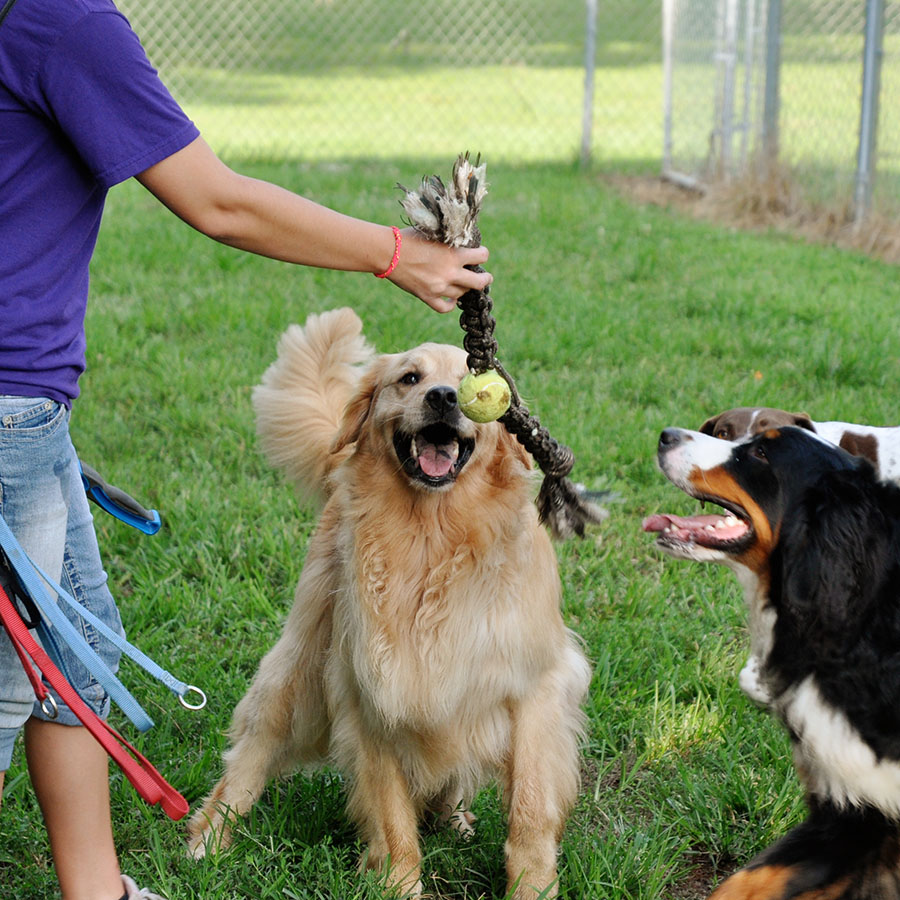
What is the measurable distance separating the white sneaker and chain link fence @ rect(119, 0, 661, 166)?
1075 centimetres

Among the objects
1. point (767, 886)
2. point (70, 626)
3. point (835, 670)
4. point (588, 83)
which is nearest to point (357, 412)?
point (70, 626)

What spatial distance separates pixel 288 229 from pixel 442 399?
A: 2.68 ft

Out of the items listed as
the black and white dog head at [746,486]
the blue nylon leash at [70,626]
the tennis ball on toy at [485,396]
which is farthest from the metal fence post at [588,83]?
the blue nylon leash at [70,626]

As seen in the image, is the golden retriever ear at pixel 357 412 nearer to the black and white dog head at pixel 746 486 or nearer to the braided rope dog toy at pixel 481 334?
the braided rope dog toy at pixel 481 334

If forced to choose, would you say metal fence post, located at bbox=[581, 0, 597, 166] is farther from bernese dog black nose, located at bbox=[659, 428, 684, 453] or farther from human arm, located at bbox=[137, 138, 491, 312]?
human arm, located at bbox=[137, 138, 491, 312]

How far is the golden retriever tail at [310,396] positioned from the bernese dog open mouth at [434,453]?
1.38 feet

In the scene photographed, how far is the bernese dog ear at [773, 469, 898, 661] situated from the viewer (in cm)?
222

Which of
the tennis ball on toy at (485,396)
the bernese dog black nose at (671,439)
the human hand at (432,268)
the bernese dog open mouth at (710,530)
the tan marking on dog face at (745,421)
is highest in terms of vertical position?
the human hand at (432,268)

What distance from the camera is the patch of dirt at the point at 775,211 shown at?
8.55m

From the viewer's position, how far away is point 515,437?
2873 mm

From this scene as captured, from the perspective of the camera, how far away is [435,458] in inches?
112

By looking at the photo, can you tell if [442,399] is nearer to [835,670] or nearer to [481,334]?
[481,334]

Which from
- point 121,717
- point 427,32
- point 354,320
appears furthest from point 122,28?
→ point 427,32

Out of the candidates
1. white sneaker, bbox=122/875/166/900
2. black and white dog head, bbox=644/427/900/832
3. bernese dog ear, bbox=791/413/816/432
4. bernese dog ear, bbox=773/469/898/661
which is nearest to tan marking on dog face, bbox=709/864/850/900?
black and white dog head, bbox=644/427/900/832
